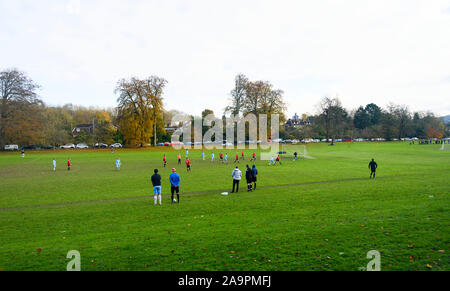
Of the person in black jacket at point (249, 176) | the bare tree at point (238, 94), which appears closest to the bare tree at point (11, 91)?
the bare tree at point (238, 94)

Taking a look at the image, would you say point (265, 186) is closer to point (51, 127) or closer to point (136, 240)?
point (136, 240)

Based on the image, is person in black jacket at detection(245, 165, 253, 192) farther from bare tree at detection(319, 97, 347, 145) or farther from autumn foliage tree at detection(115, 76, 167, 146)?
bare tree at detection(319, 97, 347, 145)

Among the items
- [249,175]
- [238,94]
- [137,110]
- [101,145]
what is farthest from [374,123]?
[249,175]

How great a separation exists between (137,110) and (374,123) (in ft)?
360

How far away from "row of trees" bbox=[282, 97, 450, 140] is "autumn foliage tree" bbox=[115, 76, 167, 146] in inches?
2138

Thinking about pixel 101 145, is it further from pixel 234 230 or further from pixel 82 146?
pixel 234 230

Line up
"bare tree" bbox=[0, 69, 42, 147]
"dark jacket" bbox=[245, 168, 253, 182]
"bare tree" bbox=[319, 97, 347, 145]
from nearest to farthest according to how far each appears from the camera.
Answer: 1. "dark jacket" bbox=[245, 168, 253, 182]
2. "bare tree" bbox=[0, 69, 42, 147]
3. "bare tree" bbox=[319, 97, 347, 145]

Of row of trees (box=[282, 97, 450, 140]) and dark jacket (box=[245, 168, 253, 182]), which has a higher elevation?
row of trees (box=[282, 97, 450, 140])

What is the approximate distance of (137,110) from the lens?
239 feet

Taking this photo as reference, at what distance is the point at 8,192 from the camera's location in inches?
735

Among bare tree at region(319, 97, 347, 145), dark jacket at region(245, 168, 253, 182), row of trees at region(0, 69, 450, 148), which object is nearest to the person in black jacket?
dark jacket at region(245, 168, 253, 182)

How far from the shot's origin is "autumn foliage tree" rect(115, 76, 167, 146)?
71.0 meters

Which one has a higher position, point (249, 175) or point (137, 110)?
point (137, 110)
